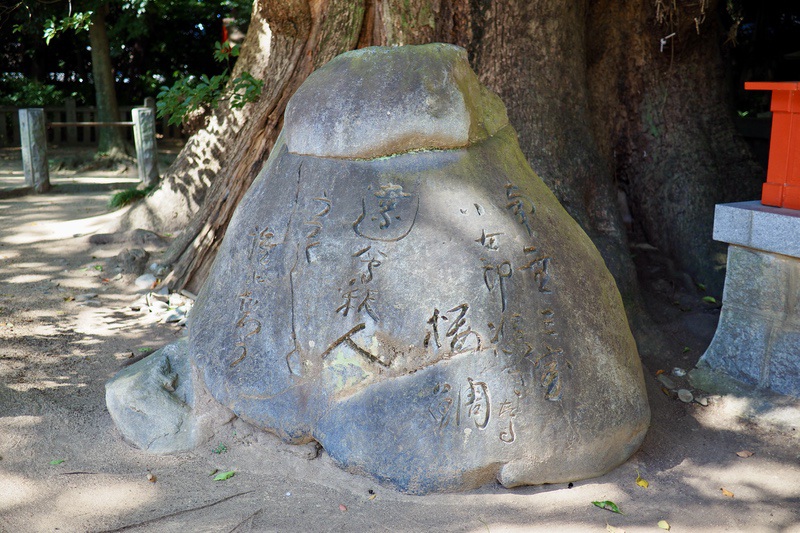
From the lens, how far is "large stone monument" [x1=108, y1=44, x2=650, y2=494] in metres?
3.03

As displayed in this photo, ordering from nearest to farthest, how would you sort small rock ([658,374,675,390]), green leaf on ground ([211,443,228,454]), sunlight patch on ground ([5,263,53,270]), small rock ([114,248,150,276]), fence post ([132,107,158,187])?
green leaf on ground ([211,443,228,454]), small rock ([658,374,675,390]), small rock ([114,248,150,276]), sunlight patch on ground ([5,263,53,270]), fence post ([132,107,158,187])

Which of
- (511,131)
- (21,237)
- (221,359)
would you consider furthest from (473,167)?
(21,237)

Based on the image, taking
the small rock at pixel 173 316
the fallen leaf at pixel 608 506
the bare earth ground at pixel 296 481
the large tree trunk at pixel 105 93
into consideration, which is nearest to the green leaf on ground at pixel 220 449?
the bare earth ground at pixel 296 481

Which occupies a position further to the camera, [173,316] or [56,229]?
[56,229]

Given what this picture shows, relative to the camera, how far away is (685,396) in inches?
167

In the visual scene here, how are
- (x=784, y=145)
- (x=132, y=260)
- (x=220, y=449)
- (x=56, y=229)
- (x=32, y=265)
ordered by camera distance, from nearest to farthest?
(x=220, y=449)
(x=784, y=145)
(x=132, y=260)
(x=32, y=265)
(x=56, y=229)

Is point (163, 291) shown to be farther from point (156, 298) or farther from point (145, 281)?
point (145, 281)

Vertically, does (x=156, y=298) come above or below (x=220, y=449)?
above

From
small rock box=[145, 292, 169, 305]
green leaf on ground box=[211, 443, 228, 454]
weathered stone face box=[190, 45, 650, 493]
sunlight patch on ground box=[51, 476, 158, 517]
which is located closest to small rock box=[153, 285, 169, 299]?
small rock box=[145, 292, 169, 305]

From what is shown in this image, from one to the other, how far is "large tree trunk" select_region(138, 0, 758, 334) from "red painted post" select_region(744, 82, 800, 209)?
107cm

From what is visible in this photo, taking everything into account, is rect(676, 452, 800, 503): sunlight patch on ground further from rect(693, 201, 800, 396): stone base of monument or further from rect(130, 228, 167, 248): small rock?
rect(130, 228, 167, 248): small rock

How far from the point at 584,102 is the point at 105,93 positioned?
9.78m

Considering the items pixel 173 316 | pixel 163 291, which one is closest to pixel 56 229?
pixel 163 291

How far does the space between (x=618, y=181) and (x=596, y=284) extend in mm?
2639
